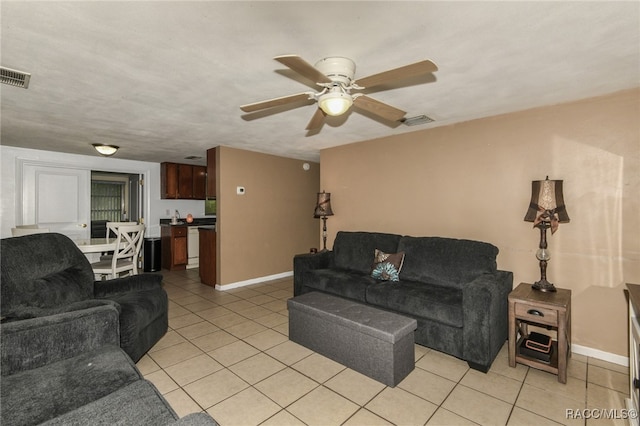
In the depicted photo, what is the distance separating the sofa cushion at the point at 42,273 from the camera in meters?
1.92

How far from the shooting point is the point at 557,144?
280cm

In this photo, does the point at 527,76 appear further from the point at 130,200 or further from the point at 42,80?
the point at 130,200

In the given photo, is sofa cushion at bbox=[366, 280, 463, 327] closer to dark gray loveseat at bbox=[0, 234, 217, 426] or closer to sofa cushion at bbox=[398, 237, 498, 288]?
sofa cushion at bbox=[398, 237, 498, 288]

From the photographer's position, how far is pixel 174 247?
6160 mm

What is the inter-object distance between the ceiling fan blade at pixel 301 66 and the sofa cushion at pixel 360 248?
2.42 metres

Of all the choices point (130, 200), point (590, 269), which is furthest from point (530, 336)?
point (130, 200)

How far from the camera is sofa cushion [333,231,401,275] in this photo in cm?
374

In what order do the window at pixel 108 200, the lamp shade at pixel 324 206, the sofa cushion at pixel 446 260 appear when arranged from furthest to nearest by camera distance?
1. the window at pixel 108 200
2. the lamp shade at pixel 324 206
3. the sofa cushion at pixel 446 260

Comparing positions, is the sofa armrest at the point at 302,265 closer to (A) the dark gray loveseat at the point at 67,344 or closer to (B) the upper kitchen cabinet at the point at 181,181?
(A) the dark gray loveseat at the point at 67,344

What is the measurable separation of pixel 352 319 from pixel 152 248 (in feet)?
17.6

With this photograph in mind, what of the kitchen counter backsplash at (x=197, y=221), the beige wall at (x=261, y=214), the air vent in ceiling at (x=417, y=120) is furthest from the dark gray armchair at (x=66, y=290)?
the kitchen counter backsplash at (x=197, y=221)

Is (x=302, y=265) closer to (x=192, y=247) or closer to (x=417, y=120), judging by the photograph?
(x=417, y=120)

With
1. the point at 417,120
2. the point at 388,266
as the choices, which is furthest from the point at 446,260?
the point at 417,120

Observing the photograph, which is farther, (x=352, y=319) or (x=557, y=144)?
(x=557, y=144)
